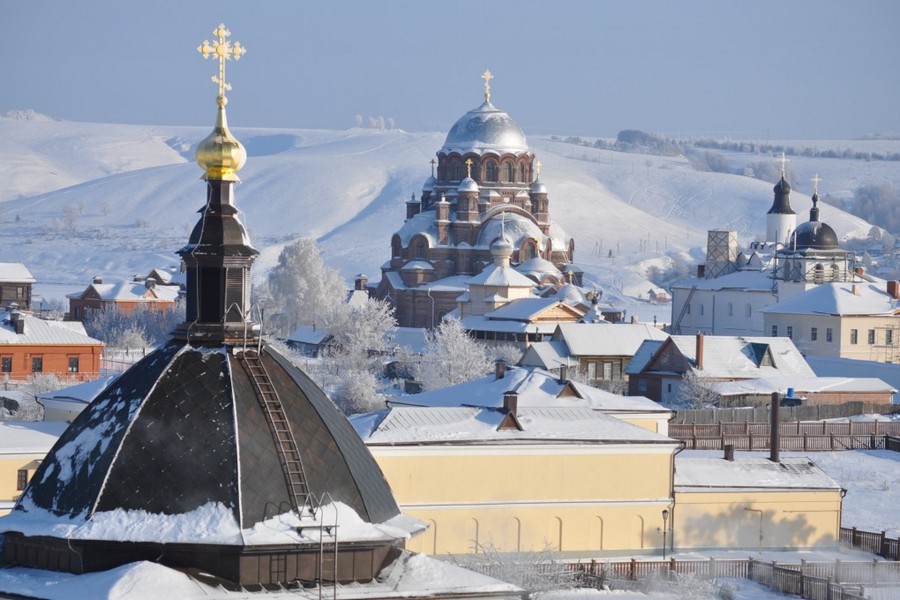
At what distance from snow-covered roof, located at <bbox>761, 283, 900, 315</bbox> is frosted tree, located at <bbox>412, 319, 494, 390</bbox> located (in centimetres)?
1420

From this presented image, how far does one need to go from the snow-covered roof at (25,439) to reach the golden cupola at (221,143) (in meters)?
19.3

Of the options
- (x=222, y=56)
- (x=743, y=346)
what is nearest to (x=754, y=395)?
(x=743, y=346)

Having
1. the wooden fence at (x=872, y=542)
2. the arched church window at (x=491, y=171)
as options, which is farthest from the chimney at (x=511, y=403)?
the arched church window at (x=491, y=171)

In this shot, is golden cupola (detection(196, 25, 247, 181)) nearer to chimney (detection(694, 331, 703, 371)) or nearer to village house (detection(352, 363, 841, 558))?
village house (detection(352, 363, 841, 558))

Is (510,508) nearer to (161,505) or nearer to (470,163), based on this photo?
(161,505)

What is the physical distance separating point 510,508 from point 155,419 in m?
19.5

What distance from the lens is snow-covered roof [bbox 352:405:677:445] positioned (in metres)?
37.5

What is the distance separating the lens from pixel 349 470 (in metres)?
18.8

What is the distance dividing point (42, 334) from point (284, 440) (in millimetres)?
50599

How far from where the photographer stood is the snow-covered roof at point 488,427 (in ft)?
123

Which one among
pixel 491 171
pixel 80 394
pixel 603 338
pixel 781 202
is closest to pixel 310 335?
pixel 491 171

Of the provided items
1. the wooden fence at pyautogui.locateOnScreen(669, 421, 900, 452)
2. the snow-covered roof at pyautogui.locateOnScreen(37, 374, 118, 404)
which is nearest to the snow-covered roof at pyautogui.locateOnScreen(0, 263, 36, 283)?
the snow-covered roof at pyautogui.locateOnScreen(37, 374, 118, 404)

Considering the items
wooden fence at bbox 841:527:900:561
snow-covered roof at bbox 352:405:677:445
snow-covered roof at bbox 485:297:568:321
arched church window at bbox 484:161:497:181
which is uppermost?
arched church window at bbox 484:161:497:181

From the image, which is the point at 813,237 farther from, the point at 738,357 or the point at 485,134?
the point at 738,357
